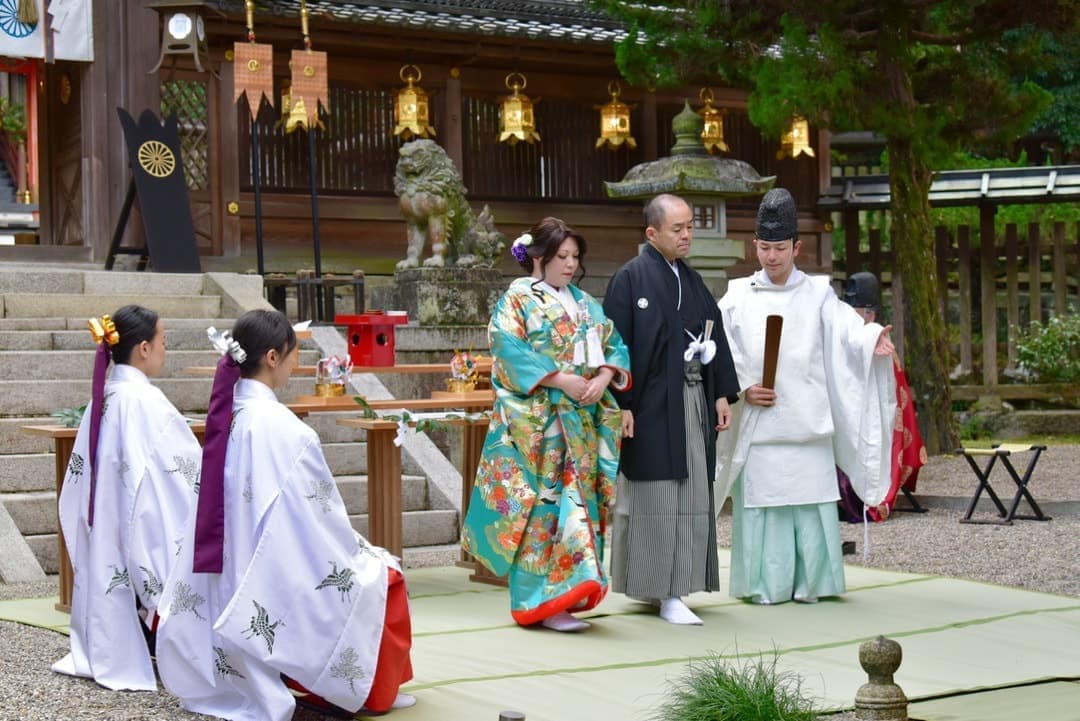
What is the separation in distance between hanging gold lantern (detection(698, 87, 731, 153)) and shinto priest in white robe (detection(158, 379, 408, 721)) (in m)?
12.7

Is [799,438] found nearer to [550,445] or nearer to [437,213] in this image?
[550,445]

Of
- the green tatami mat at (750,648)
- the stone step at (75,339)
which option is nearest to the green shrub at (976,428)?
the stone step at (75,339)

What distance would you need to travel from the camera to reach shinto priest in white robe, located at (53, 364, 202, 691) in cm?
563

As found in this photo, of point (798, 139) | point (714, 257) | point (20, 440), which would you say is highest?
point (798, 139)

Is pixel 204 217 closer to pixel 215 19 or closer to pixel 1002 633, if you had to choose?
pixel 215 19

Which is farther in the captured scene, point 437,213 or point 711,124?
point 711,124

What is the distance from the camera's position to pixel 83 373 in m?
10.2

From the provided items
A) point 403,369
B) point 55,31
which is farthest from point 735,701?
point 55,31

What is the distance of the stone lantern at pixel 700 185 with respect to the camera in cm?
1373

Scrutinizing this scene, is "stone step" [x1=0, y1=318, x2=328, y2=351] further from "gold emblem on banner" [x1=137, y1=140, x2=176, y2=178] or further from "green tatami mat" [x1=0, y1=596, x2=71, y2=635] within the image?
"green tatami mat" [x1=0, y1=596, x2=71, y2=635]

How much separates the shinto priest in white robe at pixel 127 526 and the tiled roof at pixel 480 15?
915 centimetres

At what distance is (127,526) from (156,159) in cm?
790

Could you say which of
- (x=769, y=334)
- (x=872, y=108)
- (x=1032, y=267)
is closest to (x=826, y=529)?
(x=769, y=334)

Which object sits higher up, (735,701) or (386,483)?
(386,483)
